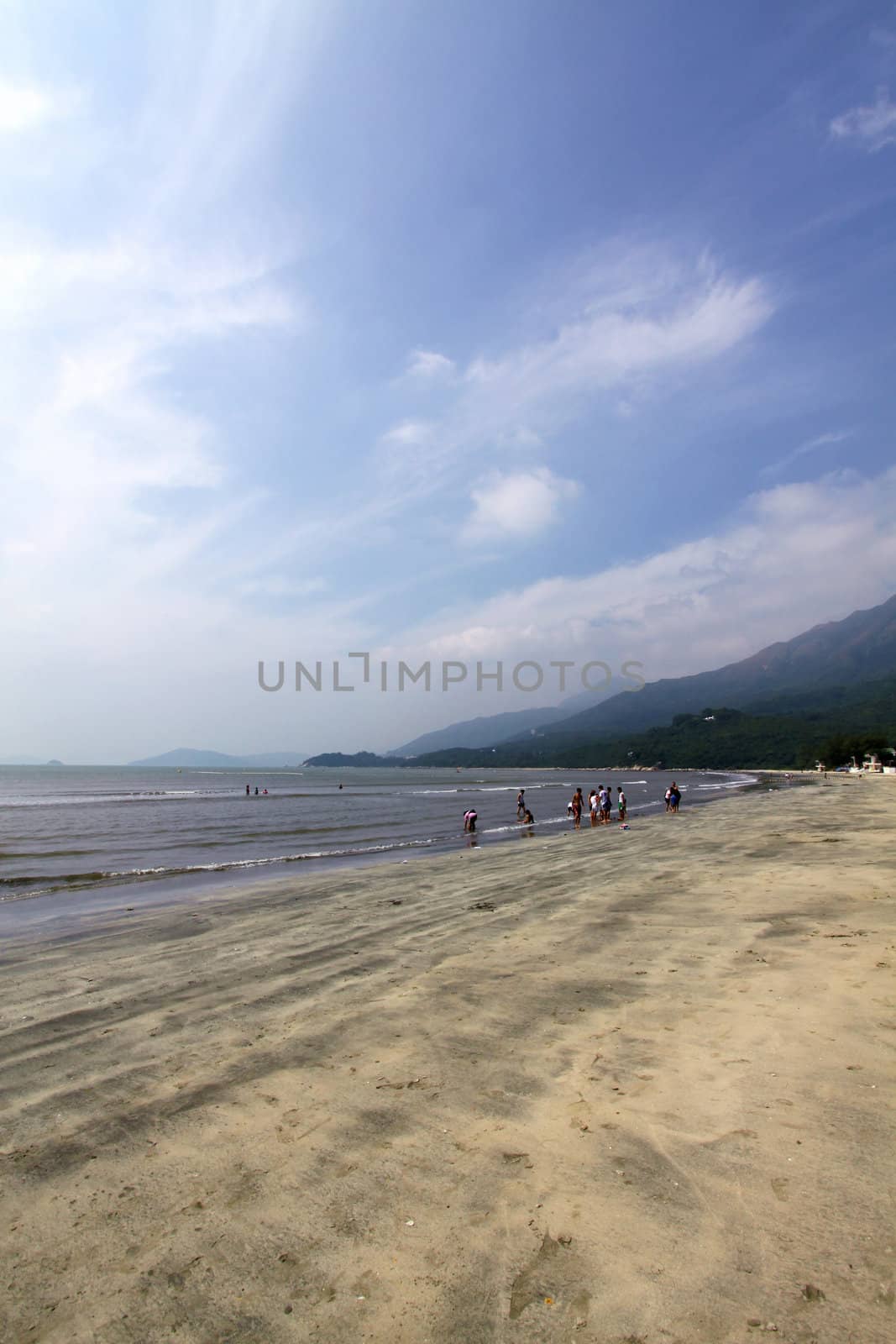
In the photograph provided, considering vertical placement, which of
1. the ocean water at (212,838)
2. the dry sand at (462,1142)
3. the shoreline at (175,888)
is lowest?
the ocean water at (212,838)

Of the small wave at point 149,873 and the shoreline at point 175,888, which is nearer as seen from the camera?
the shoreline at point 175,888

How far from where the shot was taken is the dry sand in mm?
3295

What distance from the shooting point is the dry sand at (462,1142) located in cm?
329

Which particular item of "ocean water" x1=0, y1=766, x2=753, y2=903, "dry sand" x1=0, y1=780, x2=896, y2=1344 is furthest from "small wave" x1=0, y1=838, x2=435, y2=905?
"dry sand" x1=0, y1=780, x2=896, y2=1344

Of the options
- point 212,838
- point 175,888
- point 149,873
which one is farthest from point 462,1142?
point 212,838

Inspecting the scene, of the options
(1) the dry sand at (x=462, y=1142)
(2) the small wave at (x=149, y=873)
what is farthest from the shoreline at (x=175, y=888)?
(1) the dry sand at (x=462, y=1142)

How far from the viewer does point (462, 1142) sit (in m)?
4.65

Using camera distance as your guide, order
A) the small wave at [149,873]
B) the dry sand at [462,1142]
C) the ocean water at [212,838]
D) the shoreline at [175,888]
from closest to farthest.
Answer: the dry sand at [462,1142] → the shoreline at [175,888] → the small wave at [149,873] → the ocean water at [212,838]

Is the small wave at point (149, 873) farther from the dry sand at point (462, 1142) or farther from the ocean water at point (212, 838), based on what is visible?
the dry sand at point (462, 1142)

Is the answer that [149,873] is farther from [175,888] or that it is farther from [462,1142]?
[462,1142]

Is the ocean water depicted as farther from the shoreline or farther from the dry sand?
the dry sand

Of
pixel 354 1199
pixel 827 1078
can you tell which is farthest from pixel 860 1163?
pixel 354 1199

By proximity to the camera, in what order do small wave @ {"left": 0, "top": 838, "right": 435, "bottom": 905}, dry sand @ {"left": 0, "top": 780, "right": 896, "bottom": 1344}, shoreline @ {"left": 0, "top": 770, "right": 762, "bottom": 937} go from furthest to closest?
small wave @ {"left": 0, "top": 838, "right": 435, "bottom": 905}, shoreline @ {"left": 0, "top": 770, "right": 762, "bottom": 937}, dry sand @ {"left": 0, "top": 780, "right": 896, "bottom": 1344}

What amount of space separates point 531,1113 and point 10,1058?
17.1 feet
